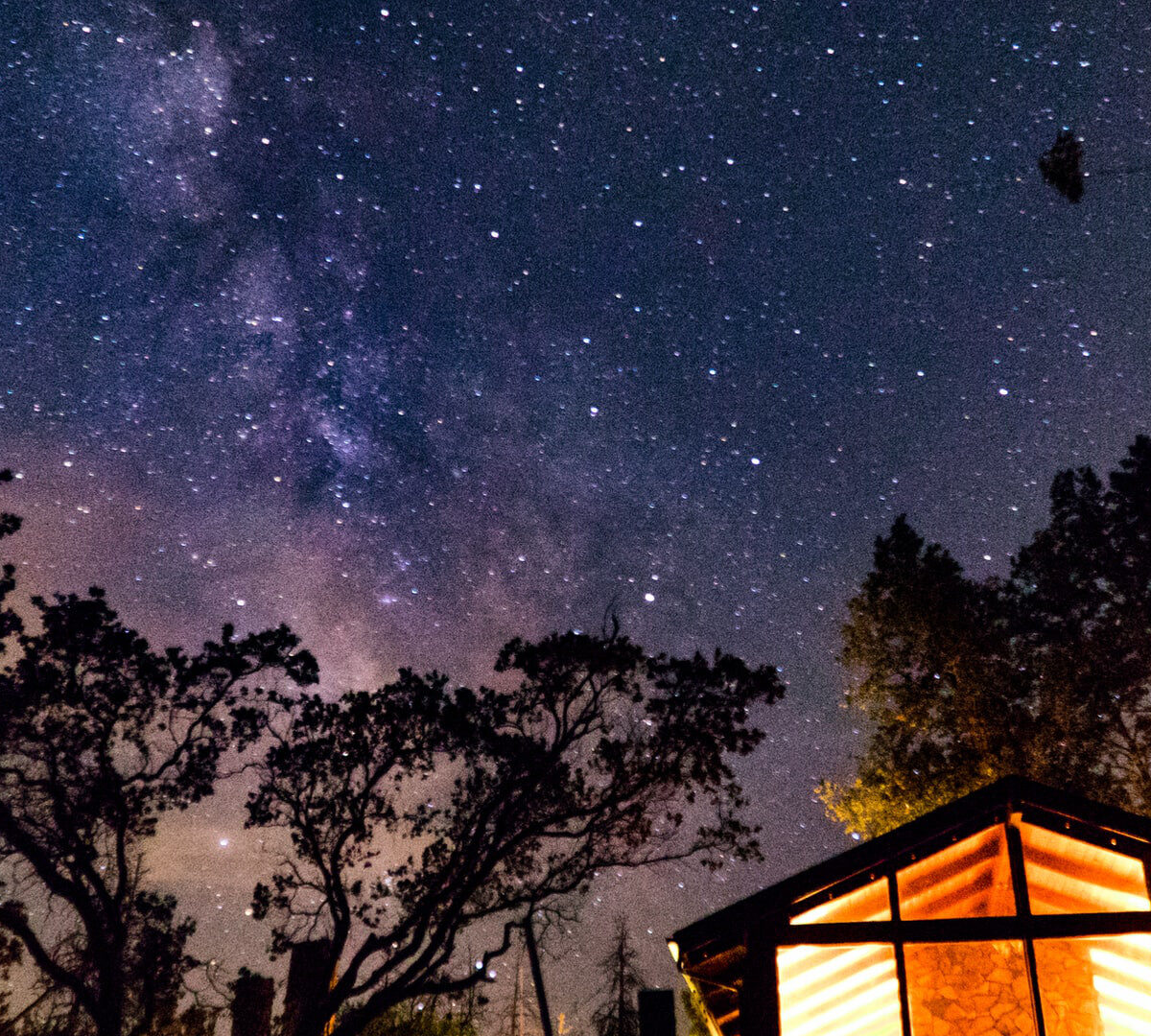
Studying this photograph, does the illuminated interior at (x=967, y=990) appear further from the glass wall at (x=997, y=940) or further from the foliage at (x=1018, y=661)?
the foliage at (x=1018, y=661)

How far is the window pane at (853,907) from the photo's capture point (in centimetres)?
799

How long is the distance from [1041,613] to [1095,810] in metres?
16.2

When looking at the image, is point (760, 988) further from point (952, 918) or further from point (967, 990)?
point (967, 990)

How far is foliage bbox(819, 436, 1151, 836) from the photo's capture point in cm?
1920

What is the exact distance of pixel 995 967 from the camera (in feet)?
30.5

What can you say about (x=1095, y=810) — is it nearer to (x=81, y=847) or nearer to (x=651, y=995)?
(x=651, y=995)

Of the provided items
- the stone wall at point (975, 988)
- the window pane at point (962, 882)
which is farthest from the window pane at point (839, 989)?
the stone wall at point (975, 988)

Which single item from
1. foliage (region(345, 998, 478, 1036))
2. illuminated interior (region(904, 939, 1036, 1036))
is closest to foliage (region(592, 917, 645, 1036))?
foliage (region(345, 998, 478, 1036))

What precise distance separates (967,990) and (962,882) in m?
2.07

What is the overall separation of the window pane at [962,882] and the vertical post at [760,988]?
1365mm

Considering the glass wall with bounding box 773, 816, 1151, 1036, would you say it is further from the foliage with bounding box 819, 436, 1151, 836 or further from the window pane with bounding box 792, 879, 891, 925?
the foliage with bounding box 819, 436, 1151, 836

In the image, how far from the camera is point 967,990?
9.20m

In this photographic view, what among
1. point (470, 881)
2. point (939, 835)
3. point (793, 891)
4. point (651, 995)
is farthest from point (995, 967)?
point (470, 881)

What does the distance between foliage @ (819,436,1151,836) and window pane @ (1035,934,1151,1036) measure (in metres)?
11.1
